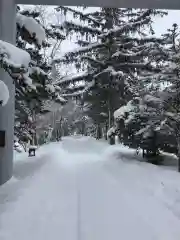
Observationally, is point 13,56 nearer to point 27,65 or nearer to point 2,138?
point 27,65

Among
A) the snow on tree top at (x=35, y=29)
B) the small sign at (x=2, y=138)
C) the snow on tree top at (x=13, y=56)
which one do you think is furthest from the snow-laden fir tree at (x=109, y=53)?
the snow on tree top at (x=13, y=56)

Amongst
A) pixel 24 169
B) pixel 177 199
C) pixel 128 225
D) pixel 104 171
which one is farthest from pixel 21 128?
pixel 128 225

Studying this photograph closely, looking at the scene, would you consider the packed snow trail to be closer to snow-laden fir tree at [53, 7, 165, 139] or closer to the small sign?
the small sign

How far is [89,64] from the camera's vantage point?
21.8 m

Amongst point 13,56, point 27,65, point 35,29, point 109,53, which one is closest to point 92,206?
point 27,65

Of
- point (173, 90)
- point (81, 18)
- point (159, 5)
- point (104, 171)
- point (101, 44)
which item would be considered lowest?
point (104, 171)

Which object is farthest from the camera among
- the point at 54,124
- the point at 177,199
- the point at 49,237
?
the point at 54,124

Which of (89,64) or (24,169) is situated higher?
(89,64)

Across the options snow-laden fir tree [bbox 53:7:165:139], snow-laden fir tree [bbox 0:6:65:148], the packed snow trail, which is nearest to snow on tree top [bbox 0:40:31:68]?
snow-laden fir tree [bbox 0:6:65:148]

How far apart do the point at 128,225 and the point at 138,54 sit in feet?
49.5

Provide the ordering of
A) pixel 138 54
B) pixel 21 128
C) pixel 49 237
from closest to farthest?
pixel 49 237, pixel 21 128, pixel 138 54

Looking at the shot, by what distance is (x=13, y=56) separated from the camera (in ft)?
18.4

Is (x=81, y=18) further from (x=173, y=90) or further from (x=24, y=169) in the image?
(x=24, y=169)

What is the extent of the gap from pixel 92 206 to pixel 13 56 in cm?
300
